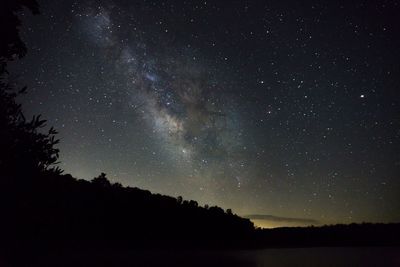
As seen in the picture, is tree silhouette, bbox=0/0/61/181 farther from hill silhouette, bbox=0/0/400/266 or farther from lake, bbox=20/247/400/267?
lake, bbox=20/247/400/267

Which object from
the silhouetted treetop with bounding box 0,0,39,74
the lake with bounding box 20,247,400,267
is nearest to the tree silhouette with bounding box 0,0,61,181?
the silhouetted treetop with bounding box 0,0,39,74

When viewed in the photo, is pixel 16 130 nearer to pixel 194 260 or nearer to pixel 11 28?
pixel 11 28

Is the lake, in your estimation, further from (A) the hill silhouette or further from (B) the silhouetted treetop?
(B) the silhouetted treetop

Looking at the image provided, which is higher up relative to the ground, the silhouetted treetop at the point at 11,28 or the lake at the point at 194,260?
the silhouetted treetop at the point at 11,28

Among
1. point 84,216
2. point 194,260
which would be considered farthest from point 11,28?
point 84,216

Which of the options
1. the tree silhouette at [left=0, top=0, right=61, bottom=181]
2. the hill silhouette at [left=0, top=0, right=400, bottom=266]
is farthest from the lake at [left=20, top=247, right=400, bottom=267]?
the tree silhouette at [left=0, top=0, right=61, bottom=181]

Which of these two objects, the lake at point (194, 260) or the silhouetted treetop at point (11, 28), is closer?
the silhouetted treetop at point (11, 28)

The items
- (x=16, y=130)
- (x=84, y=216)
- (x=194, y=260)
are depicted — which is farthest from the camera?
(x=84, y=216)

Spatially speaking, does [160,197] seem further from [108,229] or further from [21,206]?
[21,206]

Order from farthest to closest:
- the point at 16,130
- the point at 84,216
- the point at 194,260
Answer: the point at 84,216 < the point at 194,260 < the point at 16,130

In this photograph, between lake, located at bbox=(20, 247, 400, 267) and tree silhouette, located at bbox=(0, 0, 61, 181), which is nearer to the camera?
tree silhouette, located at bbox=(0, 0, 61, 181)

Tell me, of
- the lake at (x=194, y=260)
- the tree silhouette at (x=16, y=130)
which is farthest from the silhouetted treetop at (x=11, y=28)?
the lake at (x=194, y=260)

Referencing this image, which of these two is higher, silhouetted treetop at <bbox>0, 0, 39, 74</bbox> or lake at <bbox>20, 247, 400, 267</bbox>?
silhouetted treetop at <bbox>0, 0, 39, 74</bbox>

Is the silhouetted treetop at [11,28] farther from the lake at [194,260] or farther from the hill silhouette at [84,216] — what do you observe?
the lake at [194,260]
